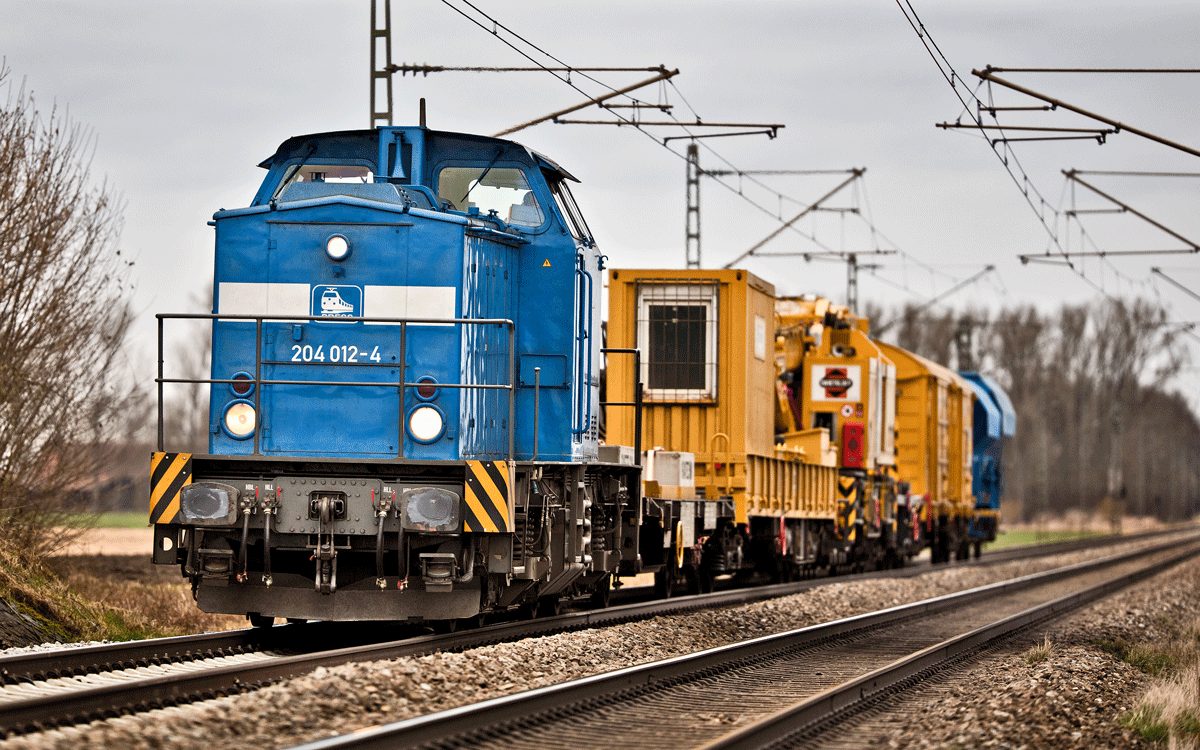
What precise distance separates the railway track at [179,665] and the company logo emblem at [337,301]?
2272 millimetres

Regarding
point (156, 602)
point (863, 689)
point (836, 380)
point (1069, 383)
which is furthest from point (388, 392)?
point (1069, 383)

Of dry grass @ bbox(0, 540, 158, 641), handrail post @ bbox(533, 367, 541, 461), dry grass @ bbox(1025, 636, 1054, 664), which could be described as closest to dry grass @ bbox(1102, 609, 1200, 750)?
dry grass @ bbox(1025, 636, 1054, 664)

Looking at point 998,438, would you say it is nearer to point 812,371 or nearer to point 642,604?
point 812,371

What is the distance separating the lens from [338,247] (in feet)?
30.6

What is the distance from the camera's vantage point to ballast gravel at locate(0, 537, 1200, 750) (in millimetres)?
6195

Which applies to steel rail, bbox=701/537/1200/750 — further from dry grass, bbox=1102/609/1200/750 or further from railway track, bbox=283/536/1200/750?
dry grass, bbox=1102/609/1200/750

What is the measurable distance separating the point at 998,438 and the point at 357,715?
98.8ft

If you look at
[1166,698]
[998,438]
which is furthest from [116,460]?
[998,438]

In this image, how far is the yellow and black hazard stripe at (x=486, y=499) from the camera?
8.75m

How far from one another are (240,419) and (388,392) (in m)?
1.02

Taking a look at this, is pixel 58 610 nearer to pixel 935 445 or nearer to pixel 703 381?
pixel 703 381

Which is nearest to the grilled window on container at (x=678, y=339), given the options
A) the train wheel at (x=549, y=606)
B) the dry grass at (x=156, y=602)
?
the train wheel at (x=549, y=606)

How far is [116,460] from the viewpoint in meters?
17.0

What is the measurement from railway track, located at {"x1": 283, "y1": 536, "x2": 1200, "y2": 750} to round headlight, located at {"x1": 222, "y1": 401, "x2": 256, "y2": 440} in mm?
3091
